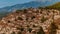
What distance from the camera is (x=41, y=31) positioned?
58500 mm

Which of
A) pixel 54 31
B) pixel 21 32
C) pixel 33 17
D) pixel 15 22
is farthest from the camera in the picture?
pixel 33 17

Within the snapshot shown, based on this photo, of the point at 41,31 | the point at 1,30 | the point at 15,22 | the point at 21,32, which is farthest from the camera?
the point at 15,22

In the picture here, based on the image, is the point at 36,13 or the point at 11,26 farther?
the point at 36,13

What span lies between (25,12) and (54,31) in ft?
154

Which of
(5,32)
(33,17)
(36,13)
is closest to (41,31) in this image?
(5,32)

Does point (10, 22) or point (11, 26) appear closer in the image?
point (11, 26)

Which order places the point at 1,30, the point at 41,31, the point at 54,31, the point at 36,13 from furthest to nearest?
the point at 36,13 < the point at 1,30 < the point at 41,31 < the point at 54,31

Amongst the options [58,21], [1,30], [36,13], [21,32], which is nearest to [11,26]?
[1,30]

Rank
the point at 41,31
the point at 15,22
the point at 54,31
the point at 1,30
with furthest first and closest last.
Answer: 1. the point at 15,22
2. the point at 1,30
3. the point at 41,31
4. the point at 54,31

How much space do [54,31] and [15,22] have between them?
30987 millimetres

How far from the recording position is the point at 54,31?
4822 cm

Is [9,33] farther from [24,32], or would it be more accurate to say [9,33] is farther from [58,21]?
[58,21]

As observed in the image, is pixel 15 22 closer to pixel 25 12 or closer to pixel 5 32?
pixel 5 32

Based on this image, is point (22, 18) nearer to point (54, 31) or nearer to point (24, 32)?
point (24, 32)
